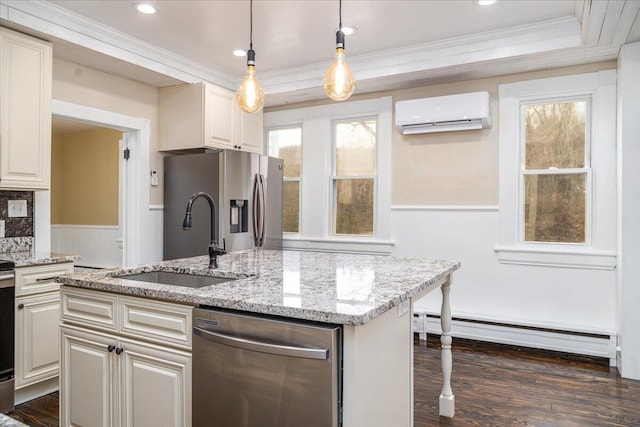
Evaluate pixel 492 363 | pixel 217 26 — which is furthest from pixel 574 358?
pixel 217 26

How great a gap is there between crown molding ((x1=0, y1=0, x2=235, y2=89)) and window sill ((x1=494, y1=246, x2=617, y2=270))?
3.30 metres

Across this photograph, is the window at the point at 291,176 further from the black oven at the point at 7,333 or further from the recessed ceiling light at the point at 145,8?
the black oven at the point at 7,333

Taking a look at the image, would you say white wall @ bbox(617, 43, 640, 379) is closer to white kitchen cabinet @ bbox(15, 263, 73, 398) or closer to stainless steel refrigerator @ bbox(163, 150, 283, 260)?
stainless steel refrigerator @ bbox(163, 150, 283, 260)

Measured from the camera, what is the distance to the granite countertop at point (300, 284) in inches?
55.7

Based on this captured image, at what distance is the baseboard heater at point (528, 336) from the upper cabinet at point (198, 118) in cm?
255

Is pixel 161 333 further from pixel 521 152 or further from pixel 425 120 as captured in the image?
pixel 521 152

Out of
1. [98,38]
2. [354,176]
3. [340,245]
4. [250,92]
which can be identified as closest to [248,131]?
[354,176]

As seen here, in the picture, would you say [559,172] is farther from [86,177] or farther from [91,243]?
[86,177]

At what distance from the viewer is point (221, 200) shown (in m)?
3.95

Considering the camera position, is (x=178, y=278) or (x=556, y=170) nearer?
(x=178, y=278)

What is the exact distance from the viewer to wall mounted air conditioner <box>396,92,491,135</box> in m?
3.85

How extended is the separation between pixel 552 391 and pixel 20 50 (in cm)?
418

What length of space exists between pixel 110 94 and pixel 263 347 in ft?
10.9

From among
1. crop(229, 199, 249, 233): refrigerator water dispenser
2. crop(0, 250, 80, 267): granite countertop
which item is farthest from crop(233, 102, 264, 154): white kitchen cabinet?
crop(0, 250, 80, 267): granite countertop
